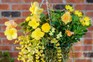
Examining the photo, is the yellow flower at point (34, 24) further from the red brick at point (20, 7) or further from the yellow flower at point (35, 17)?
the red brick at point (20, 7)

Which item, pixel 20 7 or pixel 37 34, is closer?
pixel 37 34

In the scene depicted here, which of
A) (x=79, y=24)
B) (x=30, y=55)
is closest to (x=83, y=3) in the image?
(x=79, y=24)

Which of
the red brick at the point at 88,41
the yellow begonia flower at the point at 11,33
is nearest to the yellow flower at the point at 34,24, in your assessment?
the yellow begonia flower at the point at 11,33

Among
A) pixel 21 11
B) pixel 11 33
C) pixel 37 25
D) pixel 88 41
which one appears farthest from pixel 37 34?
pixel 88 41

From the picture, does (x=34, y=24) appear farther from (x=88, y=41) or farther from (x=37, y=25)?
(x=88, y=41)

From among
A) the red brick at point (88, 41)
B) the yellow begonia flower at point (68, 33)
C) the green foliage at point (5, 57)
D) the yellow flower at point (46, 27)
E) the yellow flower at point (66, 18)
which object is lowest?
the green foliage at point (5, 57)

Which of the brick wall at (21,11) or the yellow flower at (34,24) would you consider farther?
the brick wall at (21,11)

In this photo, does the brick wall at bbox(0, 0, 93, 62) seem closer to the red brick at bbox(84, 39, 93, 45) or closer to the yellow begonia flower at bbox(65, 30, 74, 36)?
the red brick at bbox(84, 39, 93, 45)

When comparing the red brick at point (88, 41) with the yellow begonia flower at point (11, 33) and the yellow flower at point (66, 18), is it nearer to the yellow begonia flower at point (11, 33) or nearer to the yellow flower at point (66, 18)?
the yellow flower at point (66, 18)

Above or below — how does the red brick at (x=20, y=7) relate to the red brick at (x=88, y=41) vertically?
above

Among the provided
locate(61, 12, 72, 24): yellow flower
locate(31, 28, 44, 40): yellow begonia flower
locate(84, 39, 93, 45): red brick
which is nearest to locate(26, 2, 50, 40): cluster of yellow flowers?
locate(31, 28, 44, 40): yellow begonia flower

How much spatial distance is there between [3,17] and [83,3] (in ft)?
2.35

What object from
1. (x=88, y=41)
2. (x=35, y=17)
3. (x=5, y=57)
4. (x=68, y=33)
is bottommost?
(x=5, y=57)

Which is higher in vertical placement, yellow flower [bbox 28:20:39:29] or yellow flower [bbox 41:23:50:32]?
yellow flower [bbox 28:20:39:29]
